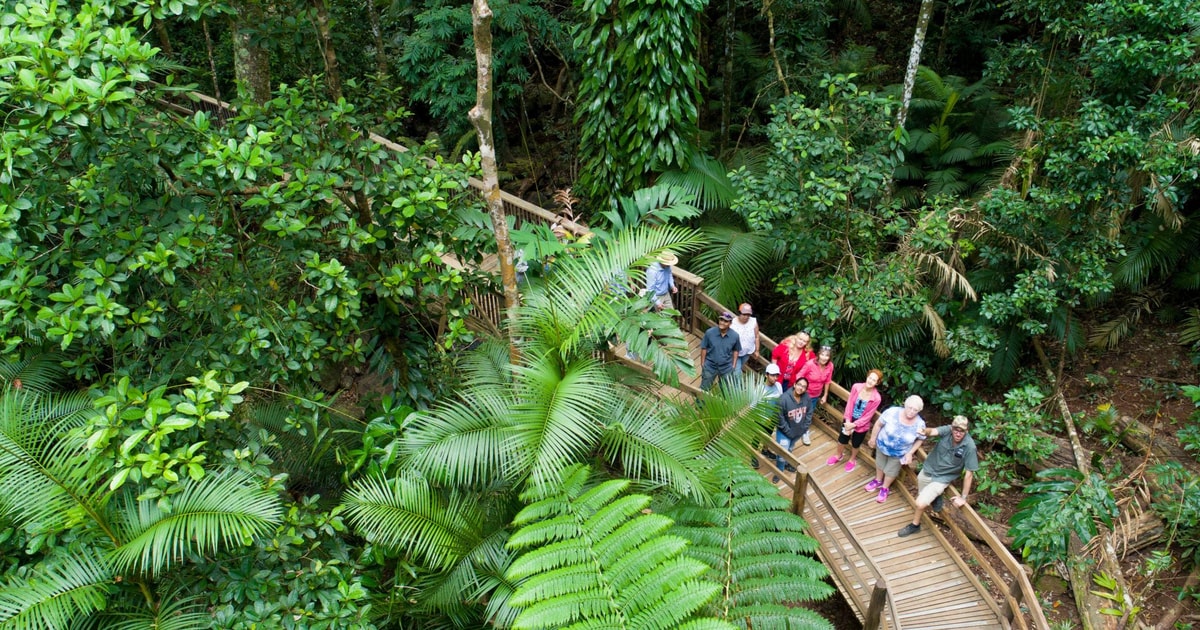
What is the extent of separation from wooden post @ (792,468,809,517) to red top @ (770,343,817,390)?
99cm

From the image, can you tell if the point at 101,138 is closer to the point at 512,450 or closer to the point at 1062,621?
the point at 512,450

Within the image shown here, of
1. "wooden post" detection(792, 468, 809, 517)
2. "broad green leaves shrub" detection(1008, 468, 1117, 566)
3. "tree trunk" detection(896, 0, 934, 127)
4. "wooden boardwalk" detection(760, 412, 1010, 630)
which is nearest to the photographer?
"wooden boardwalk" detection(760, 412, 1010, 630)

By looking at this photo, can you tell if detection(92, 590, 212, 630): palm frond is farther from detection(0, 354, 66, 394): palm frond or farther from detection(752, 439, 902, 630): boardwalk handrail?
detection(752, 439, 902, 630): boardwalk handrail

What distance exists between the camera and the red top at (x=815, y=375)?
681 centimetres

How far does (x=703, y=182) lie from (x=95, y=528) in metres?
7.75

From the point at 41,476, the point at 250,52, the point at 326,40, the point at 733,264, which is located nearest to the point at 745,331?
the point at 733,264

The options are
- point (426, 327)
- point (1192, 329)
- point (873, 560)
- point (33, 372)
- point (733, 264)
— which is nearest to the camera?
point (33, 372)

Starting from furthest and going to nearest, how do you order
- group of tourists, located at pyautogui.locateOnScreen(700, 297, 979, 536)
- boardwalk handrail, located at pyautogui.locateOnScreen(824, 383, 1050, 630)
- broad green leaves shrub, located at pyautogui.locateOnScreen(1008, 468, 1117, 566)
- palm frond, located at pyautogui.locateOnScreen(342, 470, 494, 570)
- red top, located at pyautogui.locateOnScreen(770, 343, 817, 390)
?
1. red top, located at pyautogui.locateOnScreen(770, 343, 817, 390)
2. group of tourists, located at pyautogui.locateOnScreen(700, 297, 979, 536)
3. broad green leaves shrub, located at pyautogui.locateOnScreen(1008, 468, 1117, 566)
4. boardwalk handrail, located at pyautogui.locateOnScreen(824, 383, 1050, 630)
5. palm frond, located at pyautogui.locateOnScreen(342, 470, 494, 570)

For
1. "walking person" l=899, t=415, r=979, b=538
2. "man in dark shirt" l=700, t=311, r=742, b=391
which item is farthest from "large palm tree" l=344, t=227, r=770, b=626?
"walking person" l=899, t=415, r=979, b=538

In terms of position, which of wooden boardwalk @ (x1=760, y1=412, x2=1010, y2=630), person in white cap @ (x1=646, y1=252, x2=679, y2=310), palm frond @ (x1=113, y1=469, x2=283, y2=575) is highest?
person in white cap @ (x1=646, y1=252, x2=679, y2=310)

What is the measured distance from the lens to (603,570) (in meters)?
4.01

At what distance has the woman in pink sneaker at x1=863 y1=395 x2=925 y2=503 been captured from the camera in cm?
622

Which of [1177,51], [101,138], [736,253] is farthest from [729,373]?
Answer: [101,138]

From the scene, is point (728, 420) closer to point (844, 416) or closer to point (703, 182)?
point (844, 416)
